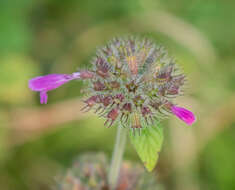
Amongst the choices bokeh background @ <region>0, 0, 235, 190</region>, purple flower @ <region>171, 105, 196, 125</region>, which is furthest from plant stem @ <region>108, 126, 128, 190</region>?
bokeh background @ <region>0, 0, 235, 190</region>

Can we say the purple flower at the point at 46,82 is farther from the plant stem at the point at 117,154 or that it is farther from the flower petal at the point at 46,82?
the plant stem at the point at 117,154

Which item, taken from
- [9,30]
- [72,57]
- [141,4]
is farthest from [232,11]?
[9,30]

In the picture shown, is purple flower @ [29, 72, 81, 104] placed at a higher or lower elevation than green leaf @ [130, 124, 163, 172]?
higher

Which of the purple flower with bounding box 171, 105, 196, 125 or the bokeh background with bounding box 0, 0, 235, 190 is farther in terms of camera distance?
the bokeh background with bounding box 0, 0, 235, 190

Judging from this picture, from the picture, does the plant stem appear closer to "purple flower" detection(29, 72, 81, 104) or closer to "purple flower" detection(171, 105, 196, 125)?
"purple flower" detection(171, 105, 196, 125)

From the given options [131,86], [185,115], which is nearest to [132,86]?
[131,86]

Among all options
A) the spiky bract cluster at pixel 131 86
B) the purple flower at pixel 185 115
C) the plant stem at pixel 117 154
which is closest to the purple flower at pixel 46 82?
the spiky bract cluster at pixel 131 86

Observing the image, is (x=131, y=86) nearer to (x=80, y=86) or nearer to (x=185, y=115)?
(x=185, y=115)
